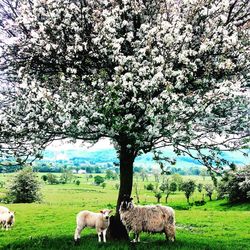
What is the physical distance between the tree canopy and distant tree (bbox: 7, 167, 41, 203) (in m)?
71.5

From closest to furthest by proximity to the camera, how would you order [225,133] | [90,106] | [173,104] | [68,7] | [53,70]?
[173,104] < [90,106] < [68,7] < [225,133] < [53,70]

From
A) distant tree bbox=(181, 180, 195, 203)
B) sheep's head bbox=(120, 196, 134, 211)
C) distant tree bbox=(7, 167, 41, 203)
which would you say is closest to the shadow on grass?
sheep's head bbox=(120, 196, 134, 211)

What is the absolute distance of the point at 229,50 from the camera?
15047mm

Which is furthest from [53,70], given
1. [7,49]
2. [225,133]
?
[225,133]

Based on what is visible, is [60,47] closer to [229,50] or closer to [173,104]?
[173,104]

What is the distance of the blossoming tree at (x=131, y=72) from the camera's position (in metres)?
14.0

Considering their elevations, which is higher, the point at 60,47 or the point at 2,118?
the point at 60,47

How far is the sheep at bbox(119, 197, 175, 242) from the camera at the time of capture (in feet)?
60.4

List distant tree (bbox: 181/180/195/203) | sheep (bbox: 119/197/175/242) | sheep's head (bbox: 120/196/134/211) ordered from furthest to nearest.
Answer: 1. distant tree (bbox: 181/180/195/203)
2. sheep's head (bbox: 120/196/134/211)
3. sheep (bbox: 119/197/175/242)

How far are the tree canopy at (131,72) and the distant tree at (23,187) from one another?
2813 inches

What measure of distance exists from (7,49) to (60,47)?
8.02 ft

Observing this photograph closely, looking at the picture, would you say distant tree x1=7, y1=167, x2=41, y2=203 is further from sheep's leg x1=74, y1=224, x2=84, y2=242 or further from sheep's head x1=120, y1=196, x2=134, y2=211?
sheep's head x1=120, y1=196, x2=134, y2=211

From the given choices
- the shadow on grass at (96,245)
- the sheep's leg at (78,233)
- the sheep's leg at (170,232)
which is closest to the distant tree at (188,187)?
the shadow on grass at (96,245)

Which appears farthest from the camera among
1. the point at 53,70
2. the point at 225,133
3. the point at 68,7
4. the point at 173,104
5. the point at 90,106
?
the point at 53,70
